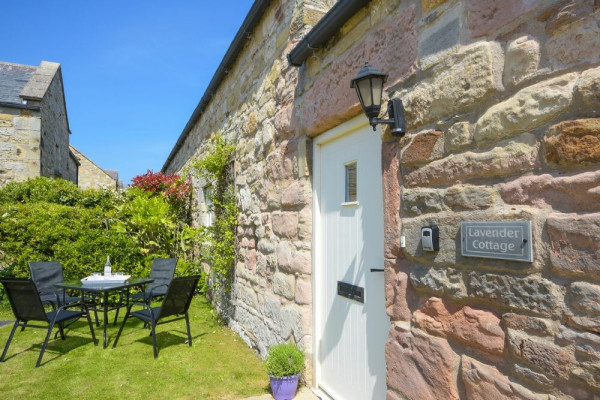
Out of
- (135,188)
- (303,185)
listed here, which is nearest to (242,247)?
(303,185)

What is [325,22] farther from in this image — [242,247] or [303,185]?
[242,247]

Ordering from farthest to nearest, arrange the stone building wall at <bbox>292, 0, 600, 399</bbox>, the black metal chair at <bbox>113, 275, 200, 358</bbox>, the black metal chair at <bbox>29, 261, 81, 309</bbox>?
the black metal chair at <bbox>29, 261, 81, 309</bbox> < the black metal chair at <bbox>113, 275, 200, 358</bbox> < the stone building wall at <bbox>292, 0, 600, 399</bbox>

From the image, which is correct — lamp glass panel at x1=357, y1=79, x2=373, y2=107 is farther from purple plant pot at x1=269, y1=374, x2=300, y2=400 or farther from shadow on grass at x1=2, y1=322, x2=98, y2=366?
shadow on grass at x1=2, y1=322, x2=98, y2=366

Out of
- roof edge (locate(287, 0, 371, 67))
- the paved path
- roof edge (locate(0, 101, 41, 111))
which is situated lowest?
the paved path

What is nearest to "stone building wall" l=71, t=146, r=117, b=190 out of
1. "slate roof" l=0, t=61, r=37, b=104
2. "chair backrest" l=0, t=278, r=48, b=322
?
"slate roof" l=0, t=61, r=37, b=104

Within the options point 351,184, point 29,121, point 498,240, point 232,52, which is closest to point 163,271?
point 232,52

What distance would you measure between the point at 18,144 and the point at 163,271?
7.88 m

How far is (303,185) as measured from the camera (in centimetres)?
378

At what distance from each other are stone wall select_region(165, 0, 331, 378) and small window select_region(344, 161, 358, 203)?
22.1 inches

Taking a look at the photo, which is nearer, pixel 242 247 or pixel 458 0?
pixel 458 0

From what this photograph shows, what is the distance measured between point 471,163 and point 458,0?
86 cm

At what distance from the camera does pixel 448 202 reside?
80.8 inches

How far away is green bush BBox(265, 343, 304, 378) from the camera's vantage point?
3.45 m

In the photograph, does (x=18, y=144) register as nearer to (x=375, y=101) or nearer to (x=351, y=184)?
(x=351, y=184)
